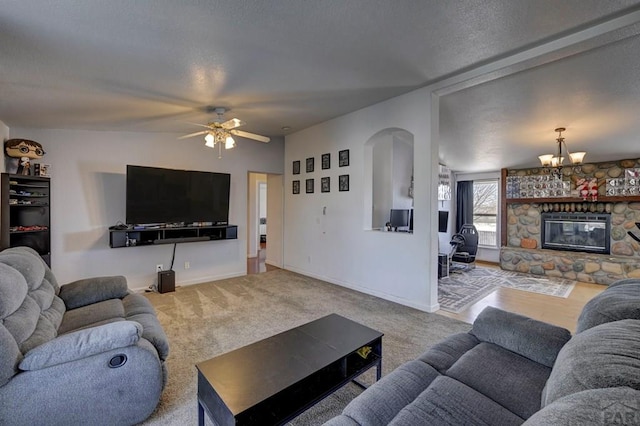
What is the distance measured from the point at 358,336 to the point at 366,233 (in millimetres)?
2604

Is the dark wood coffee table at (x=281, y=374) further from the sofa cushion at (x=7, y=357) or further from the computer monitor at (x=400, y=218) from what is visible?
the computer monitor at (x=400, y=218)

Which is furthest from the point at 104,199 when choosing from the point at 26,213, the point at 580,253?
the point at 580,253

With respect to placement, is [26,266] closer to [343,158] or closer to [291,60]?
[291,60]

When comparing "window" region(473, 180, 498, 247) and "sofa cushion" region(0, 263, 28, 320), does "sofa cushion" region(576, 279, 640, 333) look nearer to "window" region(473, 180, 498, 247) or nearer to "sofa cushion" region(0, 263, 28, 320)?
"sofa cushion" region(0, 263, 28, 320)

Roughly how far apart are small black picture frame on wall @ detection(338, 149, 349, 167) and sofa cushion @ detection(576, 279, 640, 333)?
3620 mm

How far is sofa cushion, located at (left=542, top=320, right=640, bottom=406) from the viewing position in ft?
2.97

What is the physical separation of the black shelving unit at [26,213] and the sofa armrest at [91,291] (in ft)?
4.61

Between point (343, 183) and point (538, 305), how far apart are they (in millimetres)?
3420

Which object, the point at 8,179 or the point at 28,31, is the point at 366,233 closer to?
the point at 28,31

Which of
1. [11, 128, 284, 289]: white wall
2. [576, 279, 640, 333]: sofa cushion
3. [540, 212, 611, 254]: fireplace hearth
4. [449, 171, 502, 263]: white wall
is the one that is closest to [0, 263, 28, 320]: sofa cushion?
[11, 128, 284, 289]: white wall

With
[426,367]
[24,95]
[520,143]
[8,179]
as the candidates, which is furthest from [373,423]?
[520,143]

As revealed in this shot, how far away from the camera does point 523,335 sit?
1.75 m

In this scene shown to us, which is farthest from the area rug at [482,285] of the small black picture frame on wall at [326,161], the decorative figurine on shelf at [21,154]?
the decorative figurine on shelf at [21,154]

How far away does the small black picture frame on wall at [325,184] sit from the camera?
16.9ft
